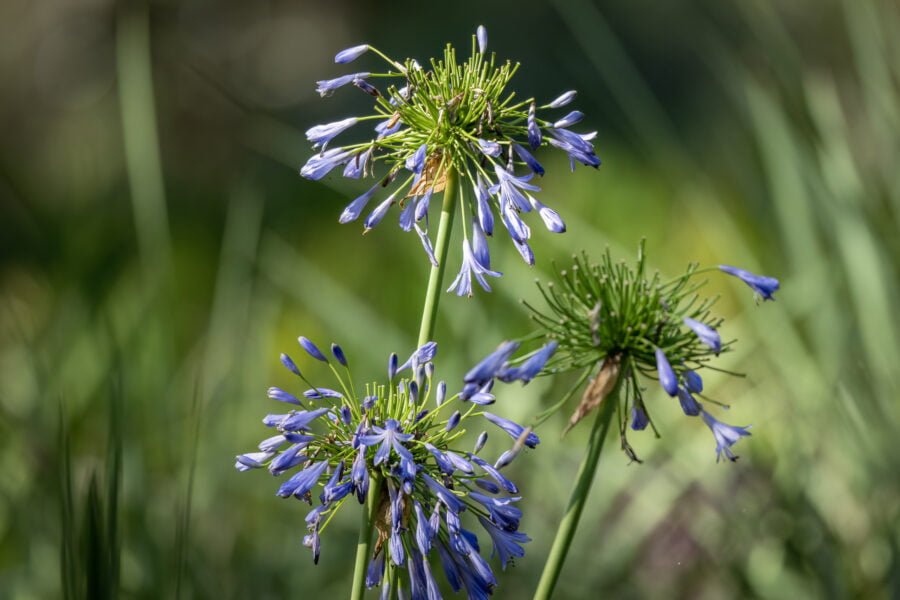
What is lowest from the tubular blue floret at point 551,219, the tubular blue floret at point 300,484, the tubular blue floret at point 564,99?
the tubular blue floret at point 300,484

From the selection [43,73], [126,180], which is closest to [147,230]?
[126,180]

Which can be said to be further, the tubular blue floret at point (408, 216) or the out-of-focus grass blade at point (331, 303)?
the out-of-focus grass blade at point (331, 303)

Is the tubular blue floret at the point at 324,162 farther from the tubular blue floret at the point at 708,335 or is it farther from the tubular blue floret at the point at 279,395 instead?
the tubular blue floret at the point at 708,335

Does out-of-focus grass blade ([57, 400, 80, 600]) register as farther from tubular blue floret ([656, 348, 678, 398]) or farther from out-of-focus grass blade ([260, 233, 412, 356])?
out-of-focus grass blade ([260, 233, 412, 356])

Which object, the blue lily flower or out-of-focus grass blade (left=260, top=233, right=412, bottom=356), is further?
out-of-focus grass blade (left=260, top=233, right=412, bottom=356)

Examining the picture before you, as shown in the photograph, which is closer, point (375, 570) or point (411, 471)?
point (411, 471)

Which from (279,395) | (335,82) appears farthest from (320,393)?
(335,82)

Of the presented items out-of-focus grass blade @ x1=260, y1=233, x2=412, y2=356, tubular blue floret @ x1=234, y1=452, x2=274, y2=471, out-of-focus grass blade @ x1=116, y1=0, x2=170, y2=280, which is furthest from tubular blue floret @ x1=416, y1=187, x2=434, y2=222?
out-of-focus grass blade @ x1=260, y1=233, x2=412, y2=356

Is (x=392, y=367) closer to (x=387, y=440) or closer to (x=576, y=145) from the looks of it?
(x=387, y=440)

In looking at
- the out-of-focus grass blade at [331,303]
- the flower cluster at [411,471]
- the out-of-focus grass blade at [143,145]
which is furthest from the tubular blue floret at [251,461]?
the out-of-focus grass blade at [331,303]
